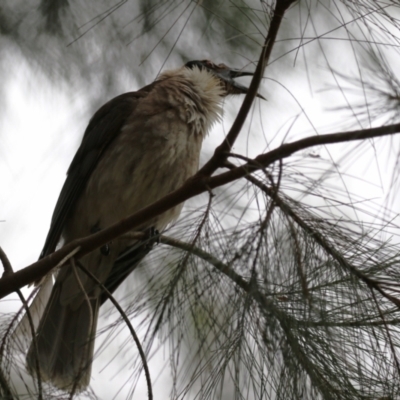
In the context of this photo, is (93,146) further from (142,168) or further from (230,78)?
(230,78)

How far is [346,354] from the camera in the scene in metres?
2.21

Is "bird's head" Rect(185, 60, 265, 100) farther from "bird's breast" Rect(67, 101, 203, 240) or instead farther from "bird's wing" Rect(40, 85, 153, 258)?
"bird's breast" Rect(67, 101, 203, 240)

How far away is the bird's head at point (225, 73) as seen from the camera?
4309mm

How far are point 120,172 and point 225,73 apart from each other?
3.63ft

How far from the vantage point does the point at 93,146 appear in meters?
3.92

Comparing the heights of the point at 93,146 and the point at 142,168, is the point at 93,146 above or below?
above

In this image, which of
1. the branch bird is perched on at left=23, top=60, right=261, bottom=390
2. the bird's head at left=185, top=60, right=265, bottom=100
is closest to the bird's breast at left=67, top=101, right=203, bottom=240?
the branch bird is perched on at left=23, top=60, right=261, bottom=390

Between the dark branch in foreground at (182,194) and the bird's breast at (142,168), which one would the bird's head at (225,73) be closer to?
the bird's breast at (142,168)

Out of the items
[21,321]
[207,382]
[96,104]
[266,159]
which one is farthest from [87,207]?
[266,159]

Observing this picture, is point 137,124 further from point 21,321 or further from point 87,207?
point 21,321

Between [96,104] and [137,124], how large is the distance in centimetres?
64

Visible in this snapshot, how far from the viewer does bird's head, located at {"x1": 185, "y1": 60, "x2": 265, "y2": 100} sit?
4309 millimetres

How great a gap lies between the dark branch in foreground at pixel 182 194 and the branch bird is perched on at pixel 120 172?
1.16 m

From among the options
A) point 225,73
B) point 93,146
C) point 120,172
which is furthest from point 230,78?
point 120,172
